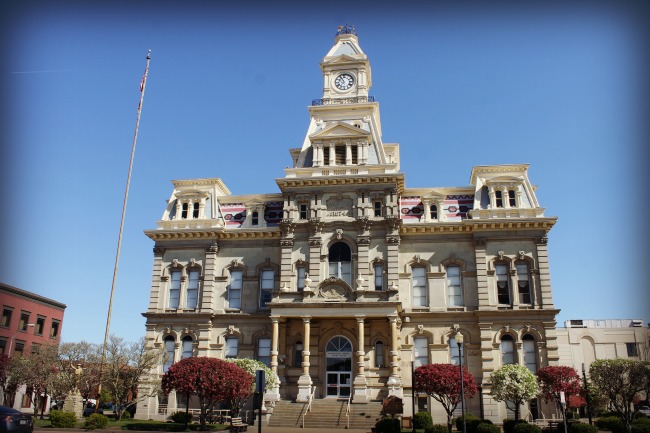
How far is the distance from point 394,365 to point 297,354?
741 cm

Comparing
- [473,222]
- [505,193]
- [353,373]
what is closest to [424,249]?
[473,222]

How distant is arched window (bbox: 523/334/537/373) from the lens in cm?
4012

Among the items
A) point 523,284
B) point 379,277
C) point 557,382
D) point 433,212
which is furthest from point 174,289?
point 557,382

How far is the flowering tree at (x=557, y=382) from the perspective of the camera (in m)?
34.7

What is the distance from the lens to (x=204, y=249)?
46.1 meters

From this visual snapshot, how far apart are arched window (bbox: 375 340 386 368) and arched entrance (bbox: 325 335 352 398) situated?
1909mm

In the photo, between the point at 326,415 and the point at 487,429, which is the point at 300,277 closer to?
the point at 326,415

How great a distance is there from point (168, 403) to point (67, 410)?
33.1 feet

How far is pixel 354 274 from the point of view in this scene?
4225cm

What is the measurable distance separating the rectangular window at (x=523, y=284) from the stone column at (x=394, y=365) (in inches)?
395

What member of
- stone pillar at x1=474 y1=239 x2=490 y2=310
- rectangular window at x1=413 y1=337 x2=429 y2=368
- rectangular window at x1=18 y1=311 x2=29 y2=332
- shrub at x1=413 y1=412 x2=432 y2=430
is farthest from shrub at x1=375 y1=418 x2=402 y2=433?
rectangular window at x1=18 y1=311 x2=29 y2=332

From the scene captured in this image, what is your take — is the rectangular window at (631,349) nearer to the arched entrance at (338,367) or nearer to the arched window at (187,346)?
the arched entrance at (338,367)

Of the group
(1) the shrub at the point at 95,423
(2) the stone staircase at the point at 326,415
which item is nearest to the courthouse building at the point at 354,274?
(2) the stone staircase at the point at 326,415

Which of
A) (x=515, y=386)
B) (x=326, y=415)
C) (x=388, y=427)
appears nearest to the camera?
(x=388, y=427)
